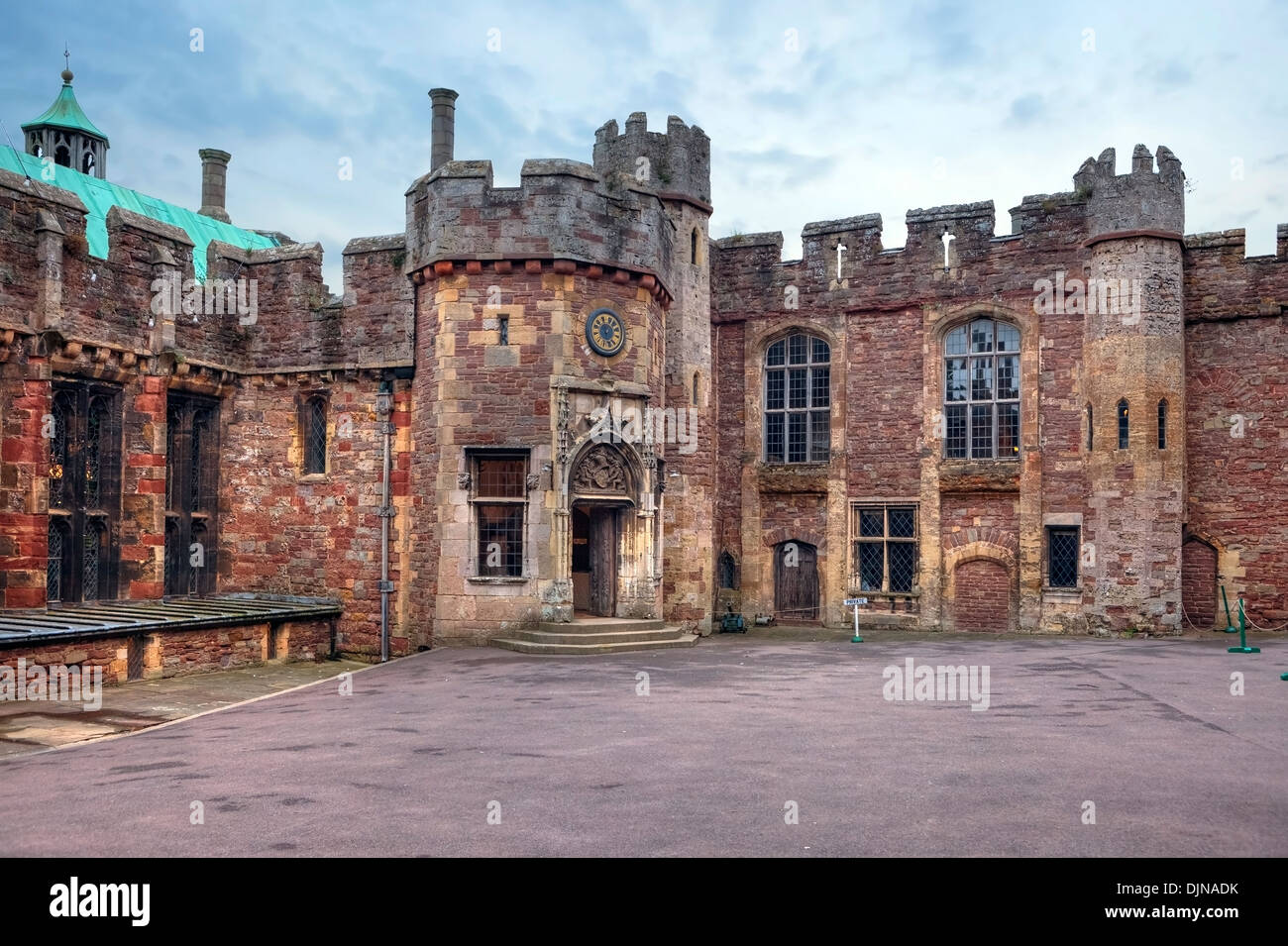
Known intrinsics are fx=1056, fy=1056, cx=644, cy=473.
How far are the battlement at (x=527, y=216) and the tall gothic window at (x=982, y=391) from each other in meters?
7.51

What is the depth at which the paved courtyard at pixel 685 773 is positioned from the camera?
20.6ft

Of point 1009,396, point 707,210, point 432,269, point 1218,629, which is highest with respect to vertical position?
point 707,210

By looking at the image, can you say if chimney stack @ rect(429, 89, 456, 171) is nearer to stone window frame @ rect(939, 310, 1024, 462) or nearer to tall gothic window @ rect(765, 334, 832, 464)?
tall gothic window @ rect(765, 334, 832, 464)

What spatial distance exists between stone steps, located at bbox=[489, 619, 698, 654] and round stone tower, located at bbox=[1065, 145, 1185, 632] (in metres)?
8.31

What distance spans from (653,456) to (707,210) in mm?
5746

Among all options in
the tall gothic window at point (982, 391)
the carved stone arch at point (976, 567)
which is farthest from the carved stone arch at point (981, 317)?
the carved stone arch at point (976, 567)

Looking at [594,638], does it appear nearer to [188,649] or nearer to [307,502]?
[188,649]

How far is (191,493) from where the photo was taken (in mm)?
19766

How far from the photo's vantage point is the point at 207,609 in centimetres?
1734

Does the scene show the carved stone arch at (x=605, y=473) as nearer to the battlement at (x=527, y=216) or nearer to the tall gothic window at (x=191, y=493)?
the battlement at (x=527, y=216)

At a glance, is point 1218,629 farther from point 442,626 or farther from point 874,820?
point 874,820

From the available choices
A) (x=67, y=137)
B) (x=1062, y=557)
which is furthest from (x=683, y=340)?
(x=67, y=137)
